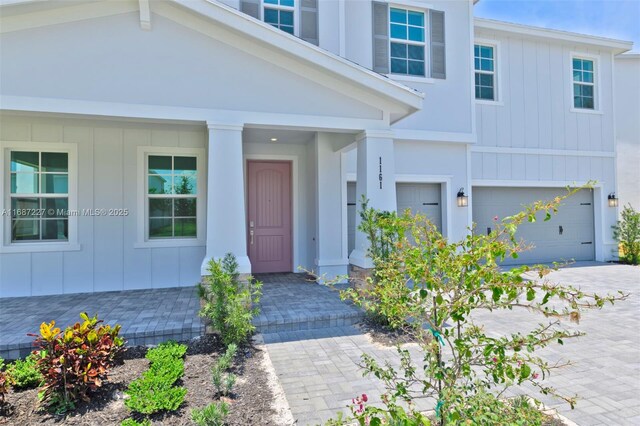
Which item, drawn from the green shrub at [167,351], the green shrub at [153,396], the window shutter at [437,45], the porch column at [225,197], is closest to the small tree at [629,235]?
the window shutter at [437,45]

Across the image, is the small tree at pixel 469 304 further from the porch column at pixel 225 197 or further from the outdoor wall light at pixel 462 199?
the outdoor wall light at pixel 462 199

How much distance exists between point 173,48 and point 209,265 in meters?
2.91

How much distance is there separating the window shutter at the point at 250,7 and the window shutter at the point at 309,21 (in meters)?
0.88

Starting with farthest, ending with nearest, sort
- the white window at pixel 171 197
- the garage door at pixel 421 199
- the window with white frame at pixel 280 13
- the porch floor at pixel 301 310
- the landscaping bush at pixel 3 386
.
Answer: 1. the garage door at pixel 421 199
2. the window with white frame at pixel 280 13
3. the white window at pixel 171 197
4. the porch floor at pixel 301 310
5. the landscaping bush at pixel 3 386

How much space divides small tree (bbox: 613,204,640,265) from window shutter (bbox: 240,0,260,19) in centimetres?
1085

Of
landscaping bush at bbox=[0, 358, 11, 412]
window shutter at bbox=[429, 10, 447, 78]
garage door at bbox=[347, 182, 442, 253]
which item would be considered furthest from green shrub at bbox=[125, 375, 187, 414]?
window shutter at bbox=[429, 10, 447, 78]

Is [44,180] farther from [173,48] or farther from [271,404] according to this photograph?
[271,404]

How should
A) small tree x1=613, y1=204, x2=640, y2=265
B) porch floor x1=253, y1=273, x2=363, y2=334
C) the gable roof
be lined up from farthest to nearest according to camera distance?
small tree x1=613, y1=204, x2=640, y2=265
porch floor x1=253, y1=273, x2=363, y2=334
the gable roof

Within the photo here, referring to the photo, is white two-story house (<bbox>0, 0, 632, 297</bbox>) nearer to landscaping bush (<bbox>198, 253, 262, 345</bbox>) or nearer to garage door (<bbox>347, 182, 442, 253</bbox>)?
garage door (<bbox>347, 182, 442, 253</bbox>)

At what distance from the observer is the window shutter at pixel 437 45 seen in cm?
798

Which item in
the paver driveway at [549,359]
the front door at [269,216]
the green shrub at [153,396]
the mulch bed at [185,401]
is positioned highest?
the front door at [269,216]

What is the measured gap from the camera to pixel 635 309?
5.61 meters

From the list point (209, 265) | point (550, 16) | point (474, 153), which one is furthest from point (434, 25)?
point (209, 265)

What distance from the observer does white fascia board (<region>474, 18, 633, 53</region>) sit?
28.7 feet
